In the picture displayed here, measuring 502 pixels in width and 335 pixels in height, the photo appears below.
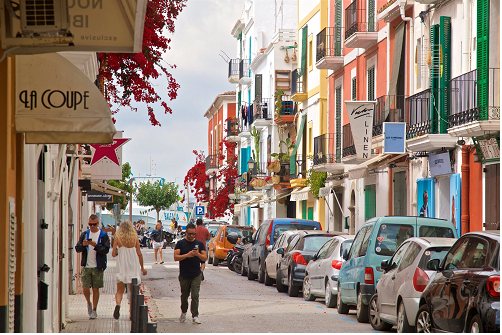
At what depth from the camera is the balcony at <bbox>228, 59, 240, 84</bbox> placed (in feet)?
213

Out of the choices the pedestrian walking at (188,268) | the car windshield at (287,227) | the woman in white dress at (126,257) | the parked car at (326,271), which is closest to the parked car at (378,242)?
the parked car at (326,271)

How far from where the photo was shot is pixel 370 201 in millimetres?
30484

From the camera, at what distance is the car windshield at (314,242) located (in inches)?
847

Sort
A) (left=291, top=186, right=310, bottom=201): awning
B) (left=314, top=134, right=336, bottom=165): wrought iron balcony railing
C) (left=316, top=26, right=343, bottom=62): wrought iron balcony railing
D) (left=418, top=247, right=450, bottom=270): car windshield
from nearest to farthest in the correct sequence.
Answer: (left=418, top=247, right=450, bottom=270): car windshield
(left=316, top=26, right=343, bottom=62): wrought iron balcony railing
(left=314, top=134, right=336, bottom=165): wrought iron balcony railing
(left=291, top=186, right=310, bottom=201): awning

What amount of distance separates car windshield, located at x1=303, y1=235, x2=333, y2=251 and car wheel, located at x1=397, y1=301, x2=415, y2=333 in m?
8.67

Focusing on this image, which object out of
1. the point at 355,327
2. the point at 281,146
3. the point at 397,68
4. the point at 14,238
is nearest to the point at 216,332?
the point at 355,327

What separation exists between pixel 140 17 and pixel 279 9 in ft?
170

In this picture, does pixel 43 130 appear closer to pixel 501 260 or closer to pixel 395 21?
pixel 501 260

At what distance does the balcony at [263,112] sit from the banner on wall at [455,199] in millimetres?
30504

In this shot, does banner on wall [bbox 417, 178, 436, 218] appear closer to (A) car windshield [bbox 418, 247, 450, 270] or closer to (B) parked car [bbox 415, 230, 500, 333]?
(A) car windshield [bbox 418, 247, 450, 270]

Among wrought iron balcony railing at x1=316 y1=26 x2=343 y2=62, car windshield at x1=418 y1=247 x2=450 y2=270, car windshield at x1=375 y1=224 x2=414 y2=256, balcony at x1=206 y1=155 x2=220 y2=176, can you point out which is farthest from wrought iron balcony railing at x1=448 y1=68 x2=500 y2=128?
balcony at x1=206 y1=155 x2=220 y2=176

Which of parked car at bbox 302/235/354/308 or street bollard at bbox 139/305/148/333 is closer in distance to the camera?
street bollard at bbox 139/305/148/333

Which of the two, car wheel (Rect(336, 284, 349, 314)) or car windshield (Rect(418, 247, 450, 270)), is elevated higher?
car windshield (Rect(418, 247, 450, 270))

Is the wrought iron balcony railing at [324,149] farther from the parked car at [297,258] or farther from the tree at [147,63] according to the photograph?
the tree at [147,63]
